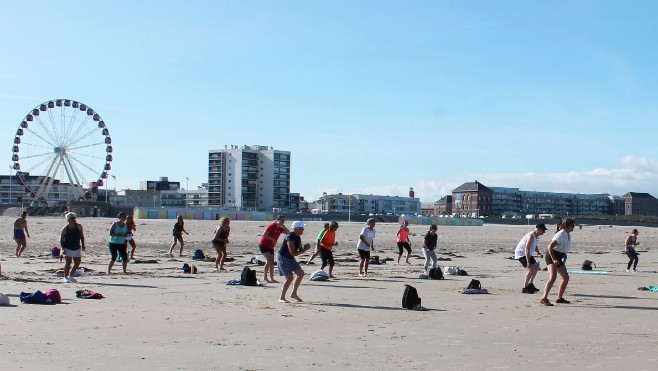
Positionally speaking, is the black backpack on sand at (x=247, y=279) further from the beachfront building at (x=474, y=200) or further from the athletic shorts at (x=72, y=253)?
the beachfront building at (x=474, y=200)

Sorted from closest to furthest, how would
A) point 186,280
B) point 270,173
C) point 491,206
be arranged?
point 186,280 → point 270,173 → point 491,206

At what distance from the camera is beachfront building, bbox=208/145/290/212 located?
160m

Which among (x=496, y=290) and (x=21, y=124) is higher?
(x=21, y=124)

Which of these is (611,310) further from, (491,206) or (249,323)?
(491,206)

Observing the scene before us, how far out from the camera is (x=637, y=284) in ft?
58.9

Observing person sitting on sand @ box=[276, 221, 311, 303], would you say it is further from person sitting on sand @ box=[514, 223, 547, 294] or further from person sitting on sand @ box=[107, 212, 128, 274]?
person sitting on sand @ box=[107, 212, 128, 274]

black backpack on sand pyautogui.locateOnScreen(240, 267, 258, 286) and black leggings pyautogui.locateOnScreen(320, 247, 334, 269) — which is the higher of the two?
black leggings pyautogui.locateOnScreen(320, 247, 334, 269)

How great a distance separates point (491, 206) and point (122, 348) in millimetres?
188681

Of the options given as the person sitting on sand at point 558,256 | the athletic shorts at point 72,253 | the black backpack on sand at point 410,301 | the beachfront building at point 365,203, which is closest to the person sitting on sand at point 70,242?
the athletic shorts at point 72,253

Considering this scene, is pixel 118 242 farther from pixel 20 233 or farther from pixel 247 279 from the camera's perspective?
pixel 20 233

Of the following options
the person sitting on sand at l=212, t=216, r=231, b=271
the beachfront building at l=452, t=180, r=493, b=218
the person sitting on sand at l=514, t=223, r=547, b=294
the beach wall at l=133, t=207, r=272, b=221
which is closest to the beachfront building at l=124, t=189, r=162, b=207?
the beachfront building at l=452, t=180, r=493, b=218

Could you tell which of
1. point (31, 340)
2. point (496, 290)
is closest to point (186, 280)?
point (496, 290)

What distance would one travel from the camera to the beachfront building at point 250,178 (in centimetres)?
16025

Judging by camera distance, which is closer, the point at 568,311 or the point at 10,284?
the point at 568,311
